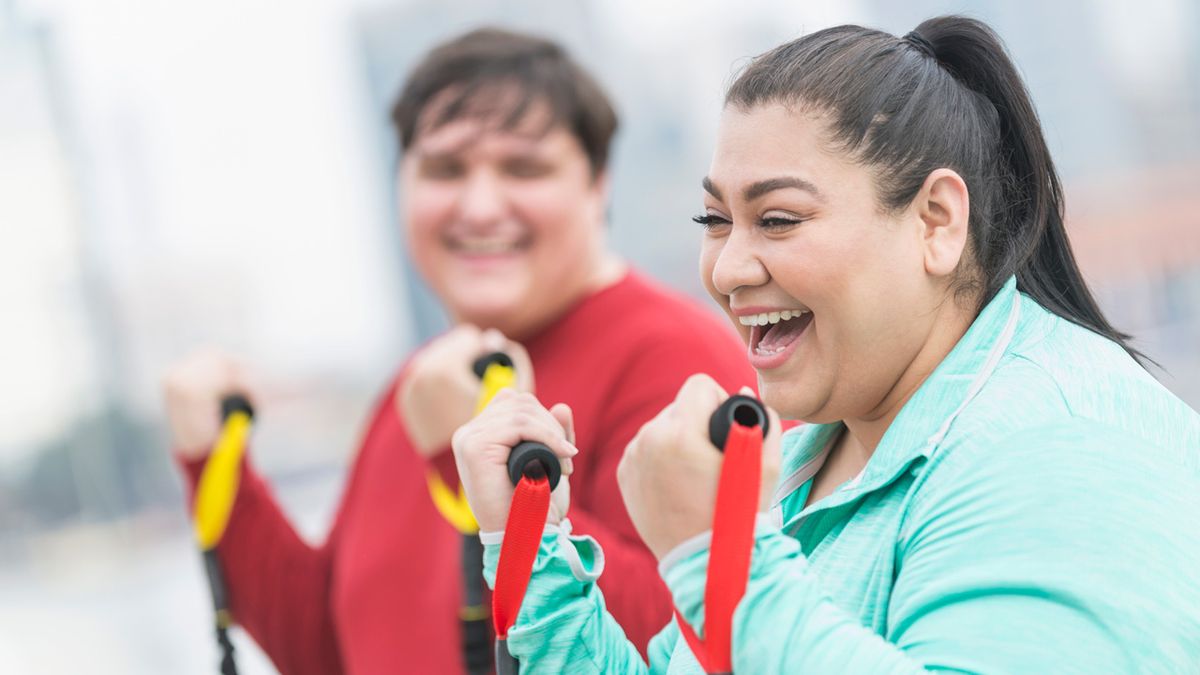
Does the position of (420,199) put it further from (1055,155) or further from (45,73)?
(45,73)

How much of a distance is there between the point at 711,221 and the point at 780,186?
0.08m

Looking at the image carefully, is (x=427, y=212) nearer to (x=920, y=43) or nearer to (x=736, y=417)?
(x=920, y=43)

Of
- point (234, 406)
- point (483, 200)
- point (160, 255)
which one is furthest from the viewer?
point (160, 255)

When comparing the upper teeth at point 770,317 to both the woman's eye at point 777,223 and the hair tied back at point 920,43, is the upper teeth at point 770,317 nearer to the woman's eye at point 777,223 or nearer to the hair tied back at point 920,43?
the woman's eye at point 777,223

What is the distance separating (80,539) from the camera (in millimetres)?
2744

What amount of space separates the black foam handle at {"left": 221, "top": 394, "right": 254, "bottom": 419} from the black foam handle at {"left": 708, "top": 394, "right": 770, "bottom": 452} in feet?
3.13

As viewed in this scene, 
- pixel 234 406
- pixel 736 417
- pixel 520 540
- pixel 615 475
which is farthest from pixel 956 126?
pixel 234 406

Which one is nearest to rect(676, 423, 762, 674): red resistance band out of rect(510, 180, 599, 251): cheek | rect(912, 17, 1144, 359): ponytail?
rect(912, 17, 1144, 359): ponytail

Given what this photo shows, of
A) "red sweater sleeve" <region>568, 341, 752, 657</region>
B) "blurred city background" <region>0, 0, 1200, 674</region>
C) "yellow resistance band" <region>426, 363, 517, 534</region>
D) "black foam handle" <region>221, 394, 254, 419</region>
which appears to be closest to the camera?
"red sweater sleeve" <region>568, 341, 752, 657</region>

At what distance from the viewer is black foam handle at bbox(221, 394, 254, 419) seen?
147 cm

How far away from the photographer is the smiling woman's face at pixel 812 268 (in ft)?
2.40

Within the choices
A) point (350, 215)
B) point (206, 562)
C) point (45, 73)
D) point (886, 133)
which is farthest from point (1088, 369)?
point (45, 73)

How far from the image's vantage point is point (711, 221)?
809 mm

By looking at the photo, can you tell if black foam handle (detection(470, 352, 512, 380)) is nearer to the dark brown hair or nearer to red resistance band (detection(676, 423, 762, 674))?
the dark brown hair
